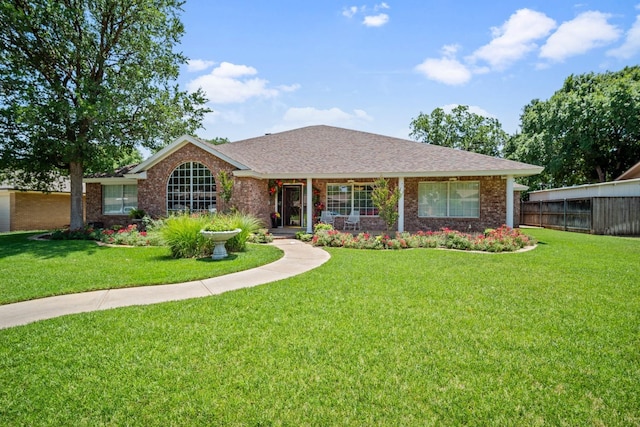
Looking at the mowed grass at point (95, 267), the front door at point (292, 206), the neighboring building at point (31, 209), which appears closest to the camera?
the mowed grass at point (95, 267)

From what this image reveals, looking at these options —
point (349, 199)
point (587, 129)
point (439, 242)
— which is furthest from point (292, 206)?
point (587, 129)

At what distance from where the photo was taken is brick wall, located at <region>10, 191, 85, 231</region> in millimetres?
20516

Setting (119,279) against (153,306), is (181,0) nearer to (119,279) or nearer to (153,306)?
(119,279)

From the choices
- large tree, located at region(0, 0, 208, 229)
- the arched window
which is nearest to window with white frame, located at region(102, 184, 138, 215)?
large tree, located at region(0, 0, 208, 229)

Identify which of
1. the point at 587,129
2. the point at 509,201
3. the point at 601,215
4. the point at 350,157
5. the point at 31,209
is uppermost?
the point at 587,129

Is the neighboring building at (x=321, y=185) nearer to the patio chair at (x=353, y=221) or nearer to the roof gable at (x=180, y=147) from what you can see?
the roof gable at (x=180, y=147)

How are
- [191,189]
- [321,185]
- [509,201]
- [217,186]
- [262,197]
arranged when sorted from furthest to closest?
[321,185]
[262,197]
[191,189]
[217,186]
[509,201]

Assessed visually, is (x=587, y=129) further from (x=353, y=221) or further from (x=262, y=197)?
(x=262, y=197)

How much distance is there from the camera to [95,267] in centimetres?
783

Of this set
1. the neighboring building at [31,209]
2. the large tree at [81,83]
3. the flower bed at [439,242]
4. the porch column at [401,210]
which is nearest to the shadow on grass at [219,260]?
the flower bed at [439,242]

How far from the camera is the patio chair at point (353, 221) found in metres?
15.4

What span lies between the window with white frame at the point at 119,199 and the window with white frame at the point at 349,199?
9870mm

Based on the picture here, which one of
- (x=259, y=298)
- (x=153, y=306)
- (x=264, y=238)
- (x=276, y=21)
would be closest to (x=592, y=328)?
(x=259, y=298)

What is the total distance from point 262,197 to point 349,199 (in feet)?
13.9
